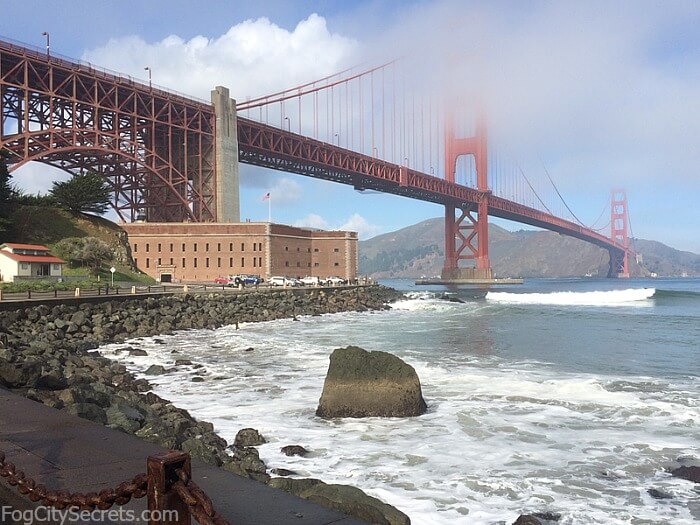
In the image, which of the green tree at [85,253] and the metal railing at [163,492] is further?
the green tree at [85,253]

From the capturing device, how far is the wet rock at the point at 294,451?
8.59 meters

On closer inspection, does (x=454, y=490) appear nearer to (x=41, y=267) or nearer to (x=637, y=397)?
(x=637, y=397)

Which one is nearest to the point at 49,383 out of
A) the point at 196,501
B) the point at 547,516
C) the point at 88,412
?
the point at 88,412

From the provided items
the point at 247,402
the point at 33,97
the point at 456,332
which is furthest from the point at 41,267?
the point at 247,402

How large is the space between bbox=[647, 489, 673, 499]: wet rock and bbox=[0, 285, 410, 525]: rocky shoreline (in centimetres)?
344

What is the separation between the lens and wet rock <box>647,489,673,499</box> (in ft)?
23.0

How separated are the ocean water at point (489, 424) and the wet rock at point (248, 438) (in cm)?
35

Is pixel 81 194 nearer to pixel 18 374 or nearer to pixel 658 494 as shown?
pixel 18 374

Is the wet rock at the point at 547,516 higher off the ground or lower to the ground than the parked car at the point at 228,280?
lower

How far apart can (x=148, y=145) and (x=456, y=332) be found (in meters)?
43.3

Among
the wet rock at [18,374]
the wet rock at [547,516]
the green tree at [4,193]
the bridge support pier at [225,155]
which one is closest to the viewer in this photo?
the wet rock at [547,516]

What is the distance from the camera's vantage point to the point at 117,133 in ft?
174

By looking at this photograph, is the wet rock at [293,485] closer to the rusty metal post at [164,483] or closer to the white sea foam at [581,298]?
the rusty metal post at [164,483]

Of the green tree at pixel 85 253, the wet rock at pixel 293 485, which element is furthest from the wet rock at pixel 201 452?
the green tree at pixel 85 253
